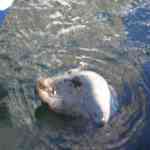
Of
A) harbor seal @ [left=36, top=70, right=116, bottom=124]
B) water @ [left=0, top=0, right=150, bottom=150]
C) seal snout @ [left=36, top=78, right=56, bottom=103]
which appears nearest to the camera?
water @ [left=0, top=0, right=150, bottom=150]

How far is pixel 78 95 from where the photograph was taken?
5.61 m


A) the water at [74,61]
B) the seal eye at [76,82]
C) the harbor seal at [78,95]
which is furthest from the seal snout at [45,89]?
the seal eye at [76,82]

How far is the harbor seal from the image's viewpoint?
217 inches

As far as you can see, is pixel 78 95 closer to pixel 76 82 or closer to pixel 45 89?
pixel 76 82

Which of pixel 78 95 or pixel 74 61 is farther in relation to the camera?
pixel 74 61

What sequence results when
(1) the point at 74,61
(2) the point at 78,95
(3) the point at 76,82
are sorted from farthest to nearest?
(1) the point at 74,61 → (3) the point at 76,82 → (2) the point at 78,95

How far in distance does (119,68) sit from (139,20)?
1.38 meters

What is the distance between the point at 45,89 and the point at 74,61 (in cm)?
93

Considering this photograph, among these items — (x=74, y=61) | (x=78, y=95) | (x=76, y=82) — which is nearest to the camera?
A: (x=78, y=95)

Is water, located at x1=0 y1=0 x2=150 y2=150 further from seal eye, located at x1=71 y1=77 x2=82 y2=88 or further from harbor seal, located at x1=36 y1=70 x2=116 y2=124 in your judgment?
seal eye, located at x1=71 y1=77 x2=82 y2=88

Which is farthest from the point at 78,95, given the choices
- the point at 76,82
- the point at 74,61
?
the point at 74,61

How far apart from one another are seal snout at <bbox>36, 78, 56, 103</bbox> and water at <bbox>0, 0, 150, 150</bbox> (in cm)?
12

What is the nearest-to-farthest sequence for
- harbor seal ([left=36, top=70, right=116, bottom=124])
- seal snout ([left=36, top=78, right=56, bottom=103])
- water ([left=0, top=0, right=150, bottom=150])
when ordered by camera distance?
water ([left=0, top=0, right=150, bottom=150]) → harbor seal ([left=36, top=70, right=116, bottom=124]) → seal snout ([left=36, top=78, right=56, bottom=103])

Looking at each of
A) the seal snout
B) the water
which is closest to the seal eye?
the seal snout
